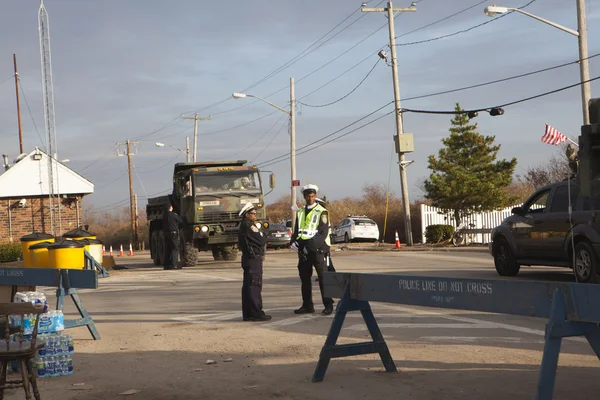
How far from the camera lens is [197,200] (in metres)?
27.5

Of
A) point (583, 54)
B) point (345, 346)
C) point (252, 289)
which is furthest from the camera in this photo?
point (583, 54)

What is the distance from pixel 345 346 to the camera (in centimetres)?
810

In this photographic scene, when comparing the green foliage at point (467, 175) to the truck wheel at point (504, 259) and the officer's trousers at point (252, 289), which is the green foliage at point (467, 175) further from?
the officer's trousers at point (252, 289)

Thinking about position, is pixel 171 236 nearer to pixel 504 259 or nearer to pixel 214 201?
pixel 214 201

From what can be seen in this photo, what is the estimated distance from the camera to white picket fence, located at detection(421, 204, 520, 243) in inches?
1542

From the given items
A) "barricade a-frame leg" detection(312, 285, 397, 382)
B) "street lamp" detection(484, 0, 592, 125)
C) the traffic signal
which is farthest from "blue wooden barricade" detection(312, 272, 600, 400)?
"street lamp" detection(484, 0, 592, 125)

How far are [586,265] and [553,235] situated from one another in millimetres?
1563

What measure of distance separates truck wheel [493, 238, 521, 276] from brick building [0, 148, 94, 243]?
35.1m

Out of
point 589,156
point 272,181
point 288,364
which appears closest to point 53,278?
point 288,364

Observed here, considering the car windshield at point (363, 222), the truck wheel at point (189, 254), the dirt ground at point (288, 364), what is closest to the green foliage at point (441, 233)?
the car windshield at point (363, 222)

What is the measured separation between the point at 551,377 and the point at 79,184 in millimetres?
46403

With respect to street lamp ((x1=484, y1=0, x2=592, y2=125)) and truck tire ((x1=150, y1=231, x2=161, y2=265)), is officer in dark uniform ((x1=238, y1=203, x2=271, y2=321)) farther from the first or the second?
truck tire ((x1=150, y1=231, x2=161, y2=265))

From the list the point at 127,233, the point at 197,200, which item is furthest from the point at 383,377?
the point at 127,233

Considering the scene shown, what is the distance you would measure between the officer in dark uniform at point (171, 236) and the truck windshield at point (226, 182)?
114 centimetres
